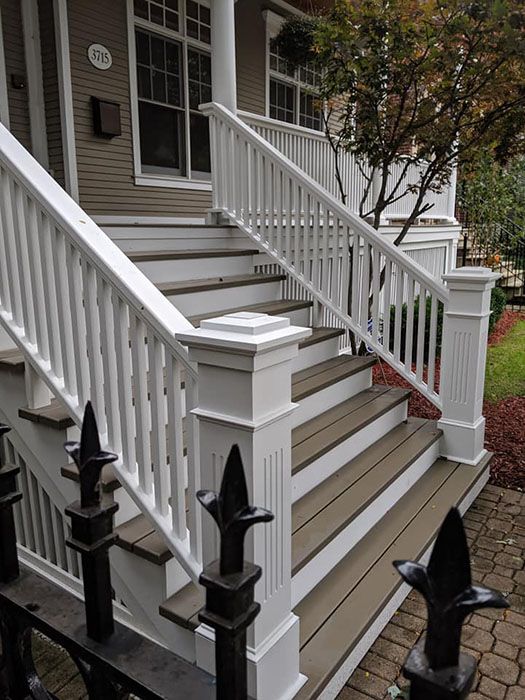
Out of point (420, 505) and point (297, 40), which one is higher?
point (297, 40)

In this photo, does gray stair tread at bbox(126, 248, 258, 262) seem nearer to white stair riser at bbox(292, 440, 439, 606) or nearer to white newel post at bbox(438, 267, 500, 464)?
white newel post at bbox(438, 267, 500, 464)

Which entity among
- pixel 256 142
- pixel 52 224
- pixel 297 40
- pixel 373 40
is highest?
pixel 297 40

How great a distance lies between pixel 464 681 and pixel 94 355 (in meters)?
1.79

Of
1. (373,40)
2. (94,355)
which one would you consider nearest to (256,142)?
(373,40)

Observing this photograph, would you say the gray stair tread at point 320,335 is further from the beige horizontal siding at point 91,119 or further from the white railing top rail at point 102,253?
the beige horizontal siding at point 91,119

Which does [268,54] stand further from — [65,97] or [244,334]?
[244,334]

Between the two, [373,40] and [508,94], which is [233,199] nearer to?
[373,40]

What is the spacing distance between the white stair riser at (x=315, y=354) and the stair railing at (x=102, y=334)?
1.73 meters

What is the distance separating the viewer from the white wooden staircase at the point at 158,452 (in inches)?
79.8

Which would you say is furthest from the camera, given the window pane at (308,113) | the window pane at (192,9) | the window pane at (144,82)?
the window pane at (308,113)

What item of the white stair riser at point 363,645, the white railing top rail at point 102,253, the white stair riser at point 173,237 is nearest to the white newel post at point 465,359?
the white stair riser at point 363,645

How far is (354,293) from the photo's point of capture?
13.8ft

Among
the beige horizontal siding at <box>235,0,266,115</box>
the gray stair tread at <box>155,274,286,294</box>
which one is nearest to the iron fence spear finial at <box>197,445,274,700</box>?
the gray stair tread at <box>155,274,286,294</box>

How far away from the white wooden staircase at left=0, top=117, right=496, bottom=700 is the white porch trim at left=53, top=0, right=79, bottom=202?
308cm
